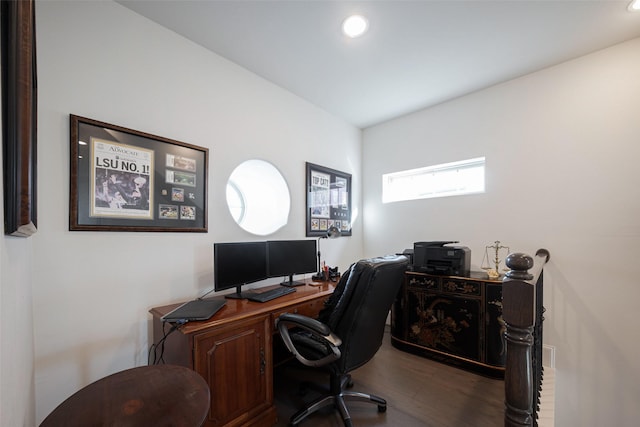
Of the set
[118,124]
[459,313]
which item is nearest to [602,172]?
[459,313]

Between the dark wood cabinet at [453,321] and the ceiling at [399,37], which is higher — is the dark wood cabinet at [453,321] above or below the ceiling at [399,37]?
below

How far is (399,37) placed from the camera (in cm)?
196

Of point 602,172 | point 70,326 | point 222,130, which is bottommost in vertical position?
point 70,326

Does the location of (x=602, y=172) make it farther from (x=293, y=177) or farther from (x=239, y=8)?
(x=239, y=8)

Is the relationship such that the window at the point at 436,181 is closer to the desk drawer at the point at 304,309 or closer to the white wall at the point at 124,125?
the desk drawer at the point at 304,309

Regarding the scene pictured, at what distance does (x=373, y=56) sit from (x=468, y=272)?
226 cm

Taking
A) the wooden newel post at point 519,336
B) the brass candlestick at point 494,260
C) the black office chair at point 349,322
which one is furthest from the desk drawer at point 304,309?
the brass candlestick at point 494,260

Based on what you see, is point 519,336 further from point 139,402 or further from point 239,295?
point 239,295

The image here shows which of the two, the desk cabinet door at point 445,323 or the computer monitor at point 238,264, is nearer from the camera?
the computer monitor at point 238,264

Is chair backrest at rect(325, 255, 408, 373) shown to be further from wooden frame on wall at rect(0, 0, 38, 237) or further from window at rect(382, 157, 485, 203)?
window at rect(382, 157, 485, 203)

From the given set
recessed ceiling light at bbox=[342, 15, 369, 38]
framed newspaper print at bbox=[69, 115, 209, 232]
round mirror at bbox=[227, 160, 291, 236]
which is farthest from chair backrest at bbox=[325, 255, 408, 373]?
recessed ceiling light at bbox=[342, 15, 369, 38]

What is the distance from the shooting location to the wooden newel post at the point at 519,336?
2.75ft

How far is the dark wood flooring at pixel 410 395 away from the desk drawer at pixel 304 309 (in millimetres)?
635

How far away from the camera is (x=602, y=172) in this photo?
2086 mm
